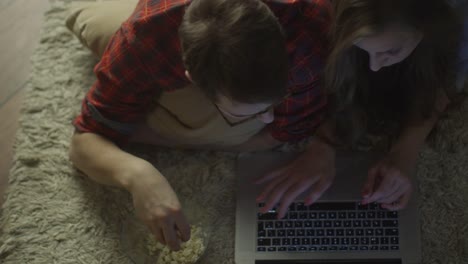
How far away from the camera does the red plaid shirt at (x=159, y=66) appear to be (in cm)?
79

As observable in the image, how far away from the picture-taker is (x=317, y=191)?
988 mm

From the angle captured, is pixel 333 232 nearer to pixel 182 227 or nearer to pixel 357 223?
pixel 357 223

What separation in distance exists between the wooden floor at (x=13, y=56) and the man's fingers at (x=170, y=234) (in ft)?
1.42

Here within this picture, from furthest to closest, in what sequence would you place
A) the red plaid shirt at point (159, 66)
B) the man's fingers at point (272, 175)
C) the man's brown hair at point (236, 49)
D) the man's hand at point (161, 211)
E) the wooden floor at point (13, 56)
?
the wooden floor at point (13, 56) < the man's fingers at point (272, 175) < the man's hand at point (161, 211) < the red plaid shirt at point (159, 66) < the man's brown hair at point (236, 49)

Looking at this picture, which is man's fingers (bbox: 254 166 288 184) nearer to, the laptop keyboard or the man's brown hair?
the laptop keyboard

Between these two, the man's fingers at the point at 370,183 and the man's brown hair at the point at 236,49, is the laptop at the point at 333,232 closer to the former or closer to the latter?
the man's fingers at the point at 370,183

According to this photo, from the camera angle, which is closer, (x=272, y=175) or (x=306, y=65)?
(x=306, y=65)

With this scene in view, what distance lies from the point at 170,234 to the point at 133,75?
10.8 inches

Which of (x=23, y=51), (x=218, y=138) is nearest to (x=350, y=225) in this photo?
(x=218, y=138)

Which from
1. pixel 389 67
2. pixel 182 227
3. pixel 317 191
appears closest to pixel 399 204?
pixel 317 191

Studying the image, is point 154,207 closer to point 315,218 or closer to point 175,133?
point 175,133

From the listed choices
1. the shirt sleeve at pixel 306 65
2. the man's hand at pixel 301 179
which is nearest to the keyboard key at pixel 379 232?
the man's hand at pixel 301 179

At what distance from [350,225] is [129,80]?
475mm

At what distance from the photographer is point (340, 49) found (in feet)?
2.45
